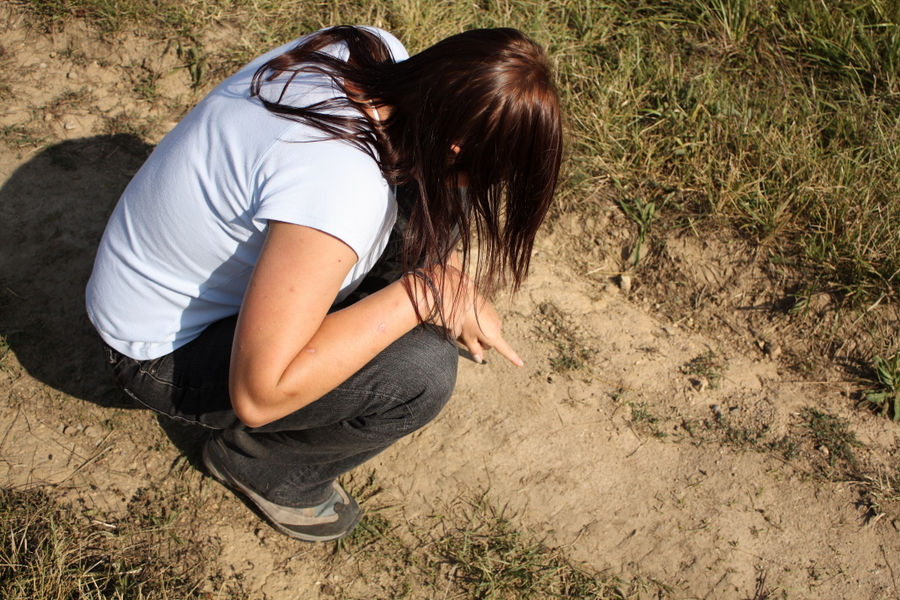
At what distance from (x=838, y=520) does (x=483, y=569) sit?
3.74ft

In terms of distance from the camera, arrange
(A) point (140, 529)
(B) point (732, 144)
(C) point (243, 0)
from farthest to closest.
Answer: (C) point (243, 0) → (B) point (732, 144) → (A) point (140, 529)

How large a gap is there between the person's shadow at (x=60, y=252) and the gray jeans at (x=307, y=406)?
25.4 inches

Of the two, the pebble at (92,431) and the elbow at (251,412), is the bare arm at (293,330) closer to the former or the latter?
the elbow at (251,412)

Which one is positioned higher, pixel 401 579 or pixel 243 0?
pixel 243 0

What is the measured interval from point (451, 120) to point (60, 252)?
177cm

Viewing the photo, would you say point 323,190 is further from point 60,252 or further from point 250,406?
point 60,252

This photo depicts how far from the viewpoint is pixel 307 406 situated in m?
1.68

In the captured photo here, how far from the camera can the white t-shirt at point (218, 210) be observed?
4.23 feet

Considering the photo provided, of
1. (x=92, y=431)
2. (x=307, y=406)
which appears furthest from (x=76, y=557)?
(x=307, y=406)

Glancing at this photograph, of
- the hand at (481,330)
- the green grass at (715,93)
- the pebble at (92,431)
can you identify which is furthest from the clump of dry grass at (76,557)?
the green grass at (715,93)

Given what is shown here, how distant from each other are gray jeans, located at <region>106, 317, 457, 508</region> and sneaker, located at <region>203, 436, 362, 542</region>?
3.1 inches

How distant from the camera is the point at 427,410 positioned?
1.82 meters

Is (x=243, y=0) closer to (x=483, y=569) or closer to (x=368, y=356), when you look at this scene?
(x=368, y=356)

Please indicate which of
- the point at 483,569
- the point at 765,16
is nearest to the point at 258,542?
the point at 483,569
